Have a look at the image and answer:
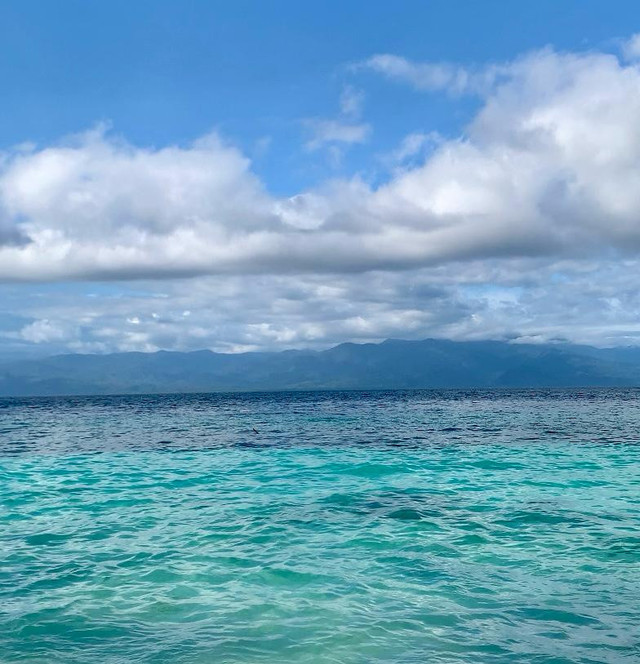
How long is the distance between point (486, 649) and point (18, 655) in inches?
376

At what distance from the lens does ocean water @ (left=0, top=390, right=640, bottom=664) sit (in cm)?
1396

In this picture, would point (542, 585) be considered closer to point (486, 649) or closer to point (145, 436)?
point (486, 649)

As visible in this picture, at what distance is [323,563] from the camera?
19453 millimetres

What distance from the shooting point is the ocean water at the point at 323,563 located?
45.8 ft

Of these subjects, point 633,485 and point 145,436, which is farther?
point 145,436

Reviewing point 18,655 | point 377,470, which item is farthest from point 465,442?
point 18,655

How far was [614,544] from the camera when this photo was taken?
20.9m

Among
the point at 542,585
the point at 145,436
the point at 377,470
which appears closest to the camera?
the point at 542,585

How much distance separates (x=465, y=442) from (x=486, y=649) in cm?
4308

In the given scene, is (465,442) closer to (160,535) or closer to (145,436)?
(145,436)

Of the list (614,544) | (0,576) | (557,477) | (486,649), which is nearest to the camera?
(486,649)

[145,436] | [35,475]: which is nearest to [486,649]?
[35,475]

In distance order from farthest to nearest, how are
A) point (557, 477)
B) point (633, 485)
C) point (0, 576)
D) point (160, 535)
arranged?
point (557, 477) < point (633, 485) < point (160, 535) < point (0, 576)

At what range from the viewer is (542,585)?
1723 cm
